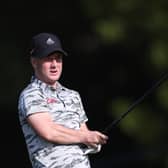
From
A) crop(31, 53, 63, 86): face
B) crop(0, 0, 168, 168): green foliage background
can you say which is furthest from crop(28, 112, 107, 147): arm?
crop(0, 0, 168, 168): green foliage background

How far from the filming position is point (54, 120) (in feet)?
15.4

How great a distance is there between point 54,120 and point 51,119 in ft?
0.10

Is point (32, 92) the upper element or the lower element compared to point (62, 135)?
upper

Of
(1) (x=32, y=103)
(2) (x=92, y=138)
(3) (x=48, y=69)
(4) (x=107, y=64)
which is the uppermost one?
(3) (x=48, y=69)

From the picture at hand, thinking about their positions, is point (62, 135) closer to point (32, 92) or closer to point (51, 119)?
point (51, 119)

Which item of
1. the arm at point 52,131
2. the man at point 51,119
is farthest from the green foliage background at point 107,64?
the arm at point 52,131

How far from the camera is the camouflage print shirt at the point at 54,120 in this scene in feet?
15.4

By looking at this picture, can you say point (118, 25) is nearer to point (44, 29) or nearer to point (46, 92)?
point (44, 29)

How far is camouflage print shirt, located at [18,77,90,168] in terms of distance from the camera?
15.4 feet

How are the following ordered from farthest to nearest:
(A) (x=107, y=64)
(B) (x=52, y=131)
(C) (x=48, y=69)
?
1. (A) (x=107, y=64)
2. (C) (x=48, y=69)
3. (B) (x=52, y=131)

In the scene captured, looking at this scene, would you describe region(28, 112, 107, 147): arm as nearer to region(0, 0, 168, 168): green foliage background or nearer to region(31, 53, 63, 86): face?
region(31, 53, 63, 86): face

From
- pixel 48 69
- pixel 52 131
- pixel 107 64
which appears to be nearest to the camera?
pixel 52 131

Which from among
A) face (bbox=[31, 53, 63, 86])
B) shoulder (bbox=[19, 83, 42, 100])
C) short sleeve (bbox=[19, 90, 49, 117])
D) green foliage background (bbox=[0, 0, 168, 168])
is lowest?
green foliage background (bbox=[0, 0, 168, 168])

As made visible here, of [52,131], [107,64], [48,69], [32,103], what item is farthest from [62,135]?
[107,64]
